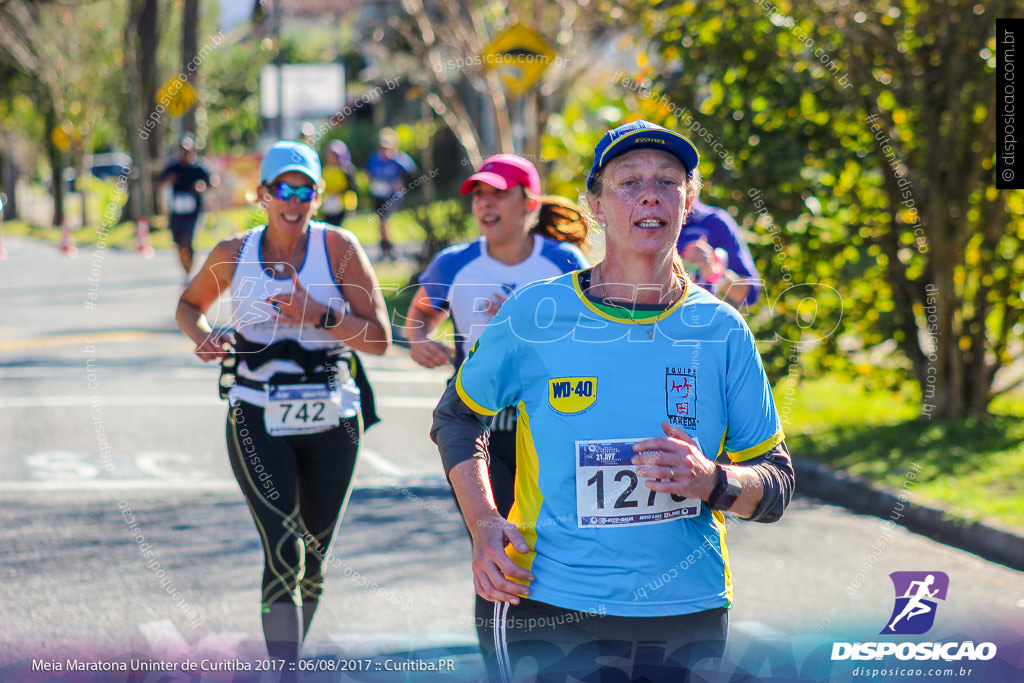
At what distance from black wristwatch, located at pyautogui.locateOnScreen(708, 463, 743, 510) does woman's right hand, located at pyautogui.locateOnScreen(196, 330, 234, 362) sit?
251 centimetres

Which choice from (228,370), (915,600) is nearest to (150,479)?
(228,370)

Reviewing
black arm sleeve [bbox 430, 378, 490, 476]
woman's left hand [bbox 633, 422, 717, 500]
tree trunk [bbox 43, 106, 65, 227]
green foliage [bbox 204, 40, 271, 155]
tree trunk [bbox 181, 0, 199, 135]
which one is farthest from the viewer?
green foliage [bbox 204, 40, 271, 155]

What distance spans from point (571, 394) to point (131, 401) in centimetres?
926

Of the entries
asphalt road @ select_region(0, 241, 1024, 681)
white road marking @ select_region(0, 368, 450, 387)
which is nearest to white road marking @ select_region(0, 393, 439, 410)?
asphalt road @ select_region(0, 241, 1024, 681)

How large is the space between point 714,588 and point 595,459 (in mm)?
403

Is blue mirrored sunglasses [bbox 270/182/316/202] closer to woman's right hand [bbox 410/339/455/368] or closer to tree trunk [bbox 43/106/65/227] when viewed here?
woman's right hand [bbox 410/339/455/368]

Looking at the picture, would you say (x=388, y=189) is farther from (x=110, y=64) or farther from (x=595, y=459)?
(x=110, y=64)

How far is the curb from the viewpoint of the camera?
268 inches

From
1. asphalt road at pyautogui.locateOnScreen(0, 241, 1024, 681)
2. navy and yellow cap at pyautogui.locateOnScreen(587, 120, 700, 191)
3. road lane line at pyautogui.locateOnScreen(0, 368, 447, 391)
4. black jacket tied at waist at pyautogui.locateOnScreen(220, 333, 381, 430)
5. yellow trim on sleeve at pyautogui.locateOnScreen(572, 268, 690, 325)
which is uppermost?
navy and yellow cap at pyautogui.locateOnScreen(587, 120, 700, 191)

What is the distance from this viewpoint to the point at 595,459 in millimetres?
2752

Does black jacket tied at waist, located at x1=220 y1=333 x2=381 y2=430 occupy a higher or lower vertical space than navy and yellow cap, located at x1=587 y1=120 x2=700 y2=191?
lower

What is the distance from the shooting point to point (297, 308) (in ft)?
14.5

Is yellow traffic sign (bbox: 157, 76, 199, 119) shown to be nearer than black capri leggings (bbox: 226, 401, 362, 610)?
No

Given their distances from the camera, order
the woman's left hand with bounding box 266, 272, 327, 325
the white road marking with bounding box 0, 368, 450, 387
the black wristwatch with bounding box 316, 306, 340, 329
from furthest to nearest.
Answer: the white road marking with bounding box 0, 368, 450, 387 < the black wristwatch with bounding box 316, 306, 340, 329 < the woman's left hand with bounding box 266, 272, 327, 325
